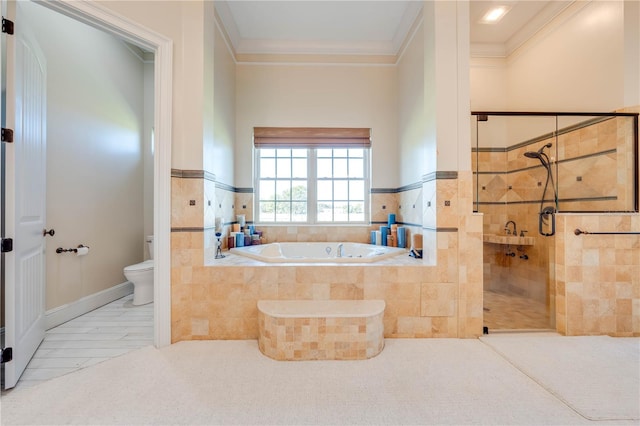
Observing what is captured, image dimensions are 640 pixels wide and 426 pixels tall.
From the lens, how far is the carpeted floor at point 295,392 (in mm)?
1352

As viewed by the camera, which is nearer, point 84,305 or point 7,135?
point 7,135

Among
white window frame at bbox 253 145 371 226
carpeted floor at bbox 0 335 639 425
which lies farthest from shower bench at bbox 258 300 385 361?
white window frame at bbox 253 145 371 226

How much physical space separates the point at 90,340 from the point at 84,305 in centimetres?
79

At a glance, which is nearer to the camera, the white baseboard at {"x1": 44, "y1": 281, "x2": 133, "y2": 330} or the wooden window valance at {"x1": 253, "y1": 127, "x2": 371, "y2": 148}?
the white baseboard at {"x1": 44, "y1": 281, "x2": 133, "y2": 330}

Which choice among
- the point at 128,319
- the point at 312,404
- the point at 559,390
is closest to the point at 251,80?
the point at 128,319

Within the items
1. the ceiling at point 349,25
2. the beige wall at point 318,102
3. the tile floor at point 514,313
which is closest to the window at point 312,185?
the beige wall at point 318,102

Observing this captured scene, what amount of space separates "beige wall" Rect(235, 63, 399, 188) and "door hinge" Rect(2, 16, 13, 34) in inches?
77.9

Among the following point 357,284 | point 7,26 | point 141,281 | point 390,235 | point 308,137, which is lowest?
point 141,281

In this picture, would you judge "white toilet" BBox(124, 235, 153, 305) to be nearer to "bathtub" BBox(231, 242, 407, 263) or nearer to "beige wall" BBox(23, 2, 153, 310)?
"beige wall" BBox(23, 2, 153, 310)

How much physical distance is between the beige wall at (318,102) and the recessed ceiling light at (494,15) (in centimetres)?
103

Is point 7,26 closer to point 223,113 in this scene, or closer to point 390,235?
point 223,113

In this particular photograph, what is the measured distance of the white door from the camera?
1.57 metres

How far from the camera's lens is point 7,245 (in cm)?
154

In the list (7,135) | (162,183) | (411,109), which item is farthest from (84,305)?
(411,109)
